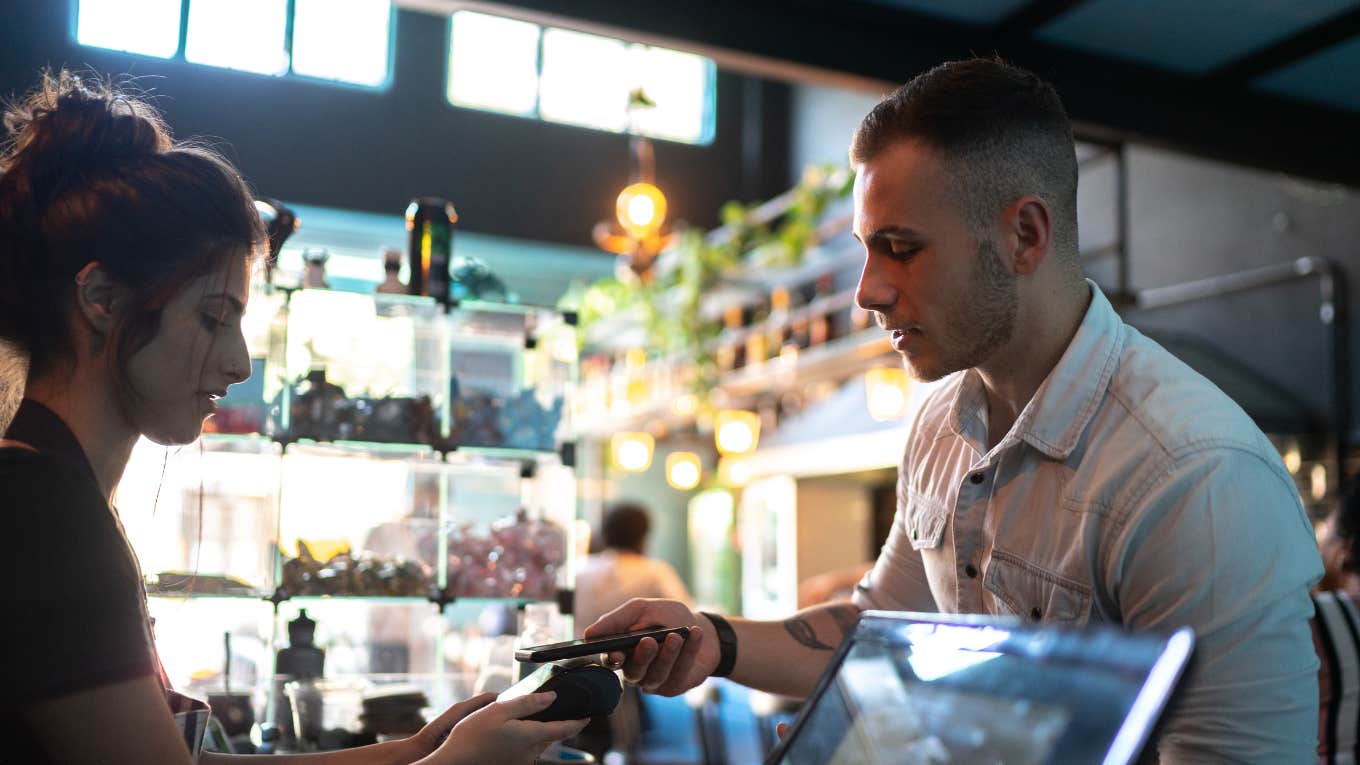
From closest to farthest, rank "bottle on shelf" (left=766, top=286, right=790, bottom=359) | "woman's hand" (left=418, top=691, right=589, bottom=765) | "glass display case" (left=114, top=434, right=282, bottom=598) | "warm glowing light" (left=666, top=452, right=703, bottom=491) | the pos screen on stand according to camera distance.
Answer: the pos screen on stand → "woman's hand" (left=418, top=691, right=589, bottom=765) → "glass display case" (left=114, top=434, right=282, bottom=598) → "bottle on shelf" (left=766, top=286, right=790, bottom=359) → "warm glowing light" (left=666, top=452, right=703, bottom=491)

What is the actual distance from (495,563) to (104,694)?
58.4 inches

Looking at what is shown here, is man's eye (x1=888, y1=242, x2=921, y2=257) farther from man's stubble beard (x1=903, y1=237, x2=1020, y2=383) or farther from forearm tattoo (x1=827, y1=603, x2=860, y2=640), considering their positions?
forearm tattoo (x1=827, y1=603, x2=860, y2=640)

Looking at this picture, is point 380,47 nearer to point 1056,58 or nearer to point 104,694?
point 1056,58

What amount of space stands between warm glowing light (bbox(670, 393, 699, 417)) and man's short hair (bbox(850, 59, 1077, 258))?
6.85m

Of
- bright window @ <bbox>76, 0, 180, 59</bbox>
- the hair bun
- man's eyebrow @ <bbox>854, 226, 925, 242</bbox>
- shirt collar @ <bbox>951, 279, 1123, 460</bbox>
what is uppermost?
bright window @ <bbox>76, 0, 180, 59</bbox>

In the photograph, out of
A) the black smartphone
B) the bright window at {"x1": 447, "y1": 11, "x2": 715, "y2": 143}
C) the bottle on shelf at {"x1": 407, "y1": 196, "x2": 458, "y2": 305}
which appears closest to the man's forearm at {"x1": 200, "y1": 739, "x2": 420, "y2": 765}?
the black smartphone

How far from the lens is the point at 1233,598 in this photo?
1240mm

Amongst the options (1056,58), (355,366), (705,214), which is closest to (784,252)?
(705,214)

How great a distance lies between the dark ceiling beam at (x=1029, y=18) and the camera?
3.42m

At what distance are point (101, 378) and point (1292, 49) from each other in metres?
3.72

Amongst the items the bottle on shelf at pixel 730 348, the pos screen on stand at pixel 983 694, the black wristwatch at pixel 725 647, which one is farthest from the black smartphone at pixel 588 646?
the bottle on shelf at pixel 730 348

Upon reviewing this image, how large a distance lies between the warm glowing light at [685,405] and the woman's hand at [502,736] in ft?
23.2

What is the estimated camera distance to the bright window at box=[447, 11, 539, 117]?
9.91m

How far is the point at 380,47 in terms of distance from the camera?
897 cm
